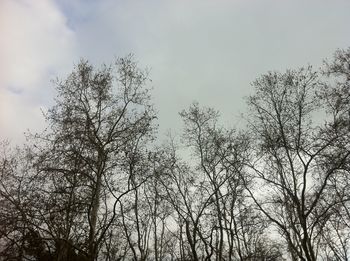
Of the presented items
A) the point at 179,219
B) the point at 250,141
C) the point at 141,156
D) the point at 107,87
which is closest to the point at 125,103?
the point at 107,87

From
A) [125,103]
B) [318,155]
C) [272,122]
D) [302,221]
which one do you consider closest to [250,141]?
[272,122]

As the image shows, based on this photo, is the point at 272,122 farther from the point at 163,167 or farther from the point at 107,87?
the point at 107,87

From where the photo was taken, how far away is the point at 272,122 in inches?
661

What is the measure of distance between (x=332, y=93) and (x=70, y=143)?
34.7ft

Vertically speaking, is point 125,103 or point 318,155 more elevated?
point 125,103

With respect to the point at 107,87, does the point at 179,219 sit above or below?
below

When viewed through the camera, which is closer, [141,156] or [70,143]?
[70,143]

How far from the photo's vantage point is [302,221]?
13.6 m

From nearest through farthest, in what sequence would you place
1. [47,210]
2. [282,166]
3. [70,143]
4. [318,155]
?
[47,210] → [70,143] → [318,155] → [282,166]

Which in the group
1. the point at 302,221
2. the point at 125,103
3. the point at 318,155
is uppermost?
the point at 125,103

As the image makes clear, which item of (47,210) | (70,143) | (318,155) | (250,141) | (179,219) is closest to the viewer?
(47,210)

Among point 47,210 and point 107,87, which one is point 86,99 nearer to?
point 107,87

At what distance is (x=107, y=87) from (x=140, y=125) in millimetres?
2205

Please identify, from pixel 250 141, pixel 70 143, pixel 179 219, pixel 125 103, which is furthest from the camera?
pixel 179 219
